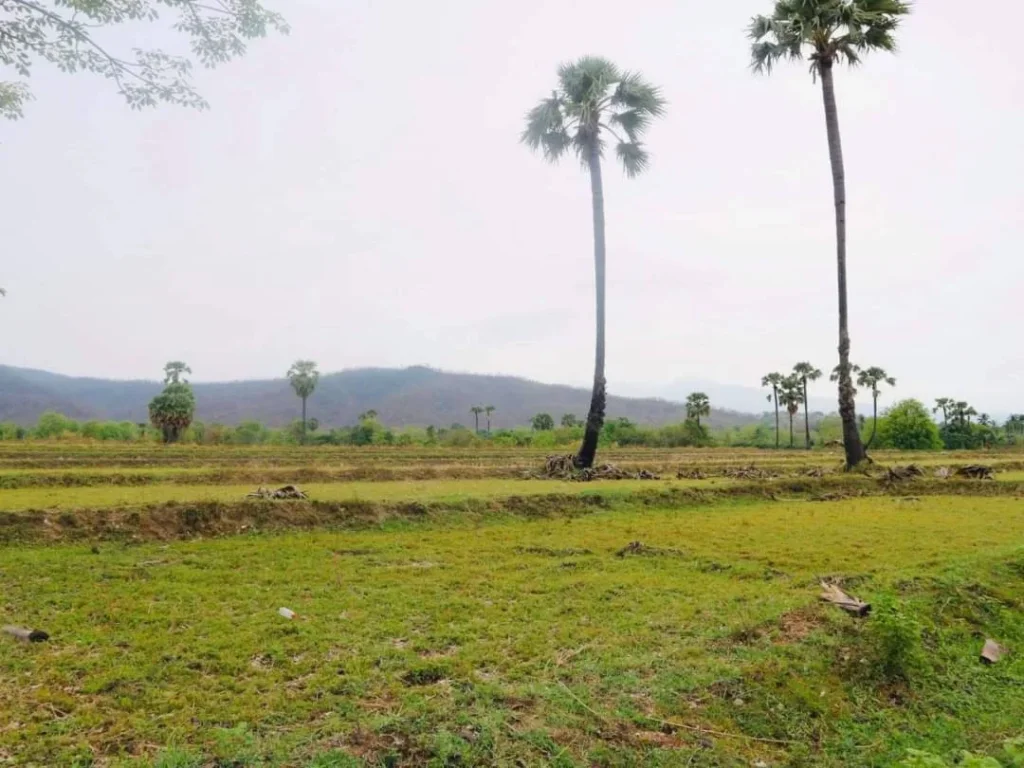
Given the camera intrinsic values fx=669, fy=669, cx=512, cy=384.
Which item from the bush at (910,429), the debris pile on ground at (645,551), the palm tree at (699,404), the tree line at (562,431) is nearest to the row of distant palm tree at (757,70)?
the debris pile on ground at (645,551)

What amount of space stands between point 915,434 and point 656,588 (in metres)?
63.5

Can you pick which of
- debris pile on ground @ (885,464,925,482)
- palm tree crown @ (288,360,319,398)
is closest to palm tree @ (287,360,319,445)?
palm tree crown @ (288,360,319,398)

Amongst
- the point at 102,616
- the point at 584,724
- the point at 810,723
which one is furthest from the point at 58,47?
the point at 810,723

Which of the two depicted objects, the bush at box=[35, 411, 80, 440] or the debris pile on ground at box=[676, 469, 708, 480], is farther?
the bush at box=[35, 411, 80, 440]

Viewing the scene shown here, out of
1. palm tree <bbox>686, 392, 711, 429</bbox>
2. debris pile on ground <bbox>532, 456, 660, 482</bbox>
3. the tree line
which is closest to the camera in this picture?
debris pile on ground <bbox>532, 456, 660, 482</bbox>

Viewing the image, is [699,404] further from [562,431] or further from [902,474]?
[902,474]

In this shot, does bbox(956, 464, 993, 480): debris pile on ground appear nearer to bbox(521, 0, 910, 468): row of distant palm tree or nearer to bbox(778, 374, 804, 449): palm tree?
bbox(521, 0, 910, 468): row of distant palm tree

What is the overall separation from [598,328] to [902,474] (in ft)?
34.8

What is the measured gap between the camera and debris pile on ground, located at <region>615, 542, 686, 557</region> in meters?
10.1

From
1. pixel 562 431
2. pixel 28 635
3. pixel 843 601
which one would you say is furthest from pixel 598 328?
pixel 562 431

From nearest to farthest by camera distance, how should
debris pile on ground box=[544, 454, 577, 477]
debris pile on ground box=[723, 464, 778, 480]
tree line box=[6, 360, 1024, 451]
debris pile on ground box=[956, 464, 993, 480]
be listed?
1. debris pile on ground box=[723, 464, 778, 480]
2. debris pile on ground box=[544, 454, 577, 477]
3. debris pile on ground box=[956, 464, 993, 480]
4. tree line box=[6, 360, 1024, 451]

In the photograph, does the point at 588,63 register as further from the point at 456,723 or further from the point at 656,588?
the point at 456,723

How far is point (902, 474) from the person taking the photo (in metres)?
21.1

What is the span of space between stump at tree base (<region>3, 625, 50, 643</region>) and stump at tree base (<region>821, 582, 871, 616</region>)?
7560 mm
